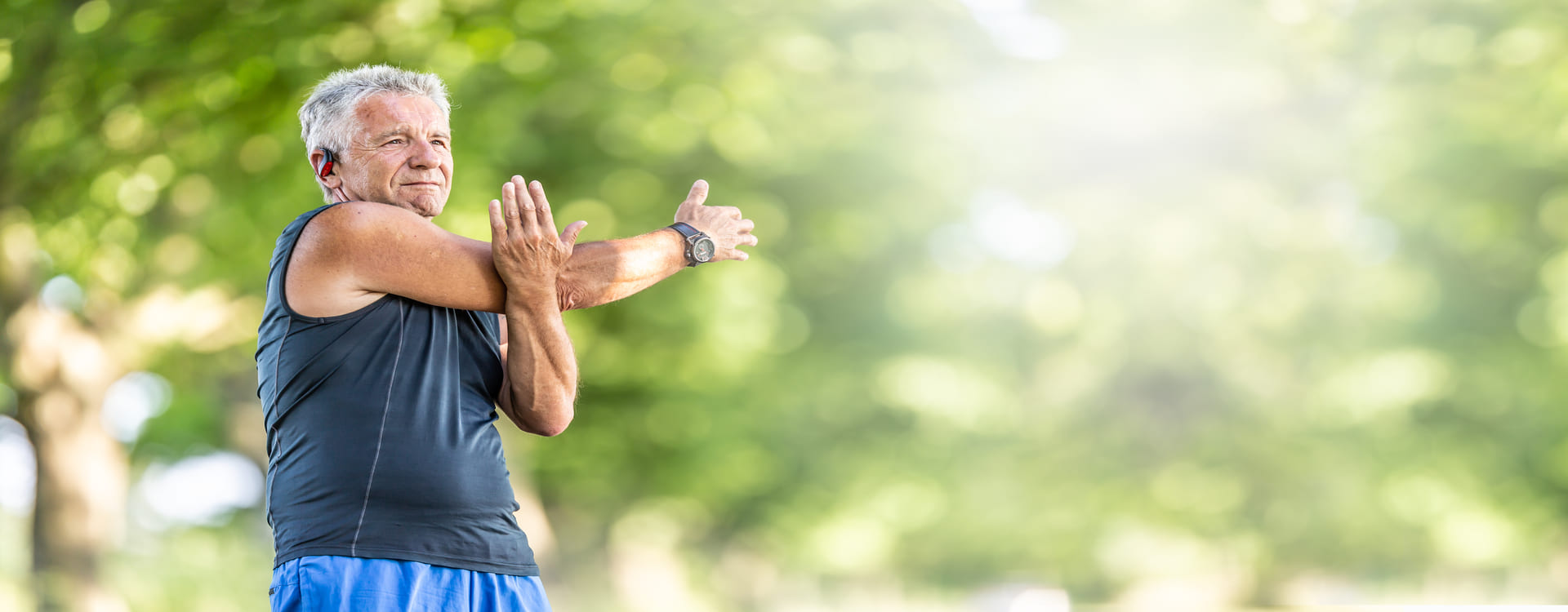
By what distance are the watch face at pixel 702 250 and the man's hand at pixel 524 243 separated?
0.38 m

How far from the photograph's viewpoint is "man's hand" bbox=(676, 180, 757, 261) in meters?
2.82

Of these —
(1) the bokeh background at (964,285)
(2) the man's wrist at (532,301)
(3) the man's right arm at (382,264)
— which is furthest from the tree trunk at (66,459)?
(2) the man's wrist at (532,301)

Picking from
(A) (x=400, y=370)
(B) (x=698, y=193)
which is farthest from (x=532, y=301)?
(B) (x=698, y=193)

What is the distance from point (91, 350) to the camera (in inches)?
396

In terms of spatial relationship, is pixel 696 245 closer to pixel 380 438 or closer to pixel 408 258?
pixel 408 258

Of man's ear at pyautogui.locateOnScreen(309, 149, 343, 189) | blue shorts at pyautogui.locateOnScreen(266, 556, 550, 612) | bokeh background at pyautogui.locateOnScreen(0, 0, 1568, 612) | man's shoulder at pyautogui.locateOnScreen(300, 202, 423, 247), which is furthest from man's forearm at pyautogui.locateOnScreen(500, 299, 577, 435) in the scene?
bokeh background at pyautogui.locateOnScreen(0, 0, 1568, 612)

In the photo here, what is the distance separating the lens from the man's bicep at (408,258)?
2352 mm

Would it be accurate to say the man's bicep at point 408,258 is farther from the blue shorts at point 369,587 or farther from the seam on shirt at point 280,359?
the blue shorts at point 369,587

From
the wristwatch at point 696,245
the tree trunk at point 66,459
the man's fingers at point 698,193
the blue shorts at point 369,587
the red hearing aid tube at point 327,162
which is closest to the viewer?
the blue shorts at point 369,587

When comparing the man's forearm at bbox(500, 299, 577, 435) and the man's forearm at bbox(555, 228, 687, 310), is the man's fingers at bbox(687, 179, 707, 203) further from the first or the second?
the man's forearm at bbox(500, 299, 577, 435)

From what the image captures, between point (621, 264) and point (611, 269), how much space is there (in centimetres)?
3

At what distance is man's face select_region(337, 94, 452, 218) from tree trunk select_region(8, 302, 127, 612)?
8.48m

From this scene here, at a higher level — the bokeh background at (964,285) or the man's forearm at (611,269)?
the bokeh background at (964,285)

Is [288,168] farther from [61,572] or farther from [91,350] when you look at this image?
[61,572]
